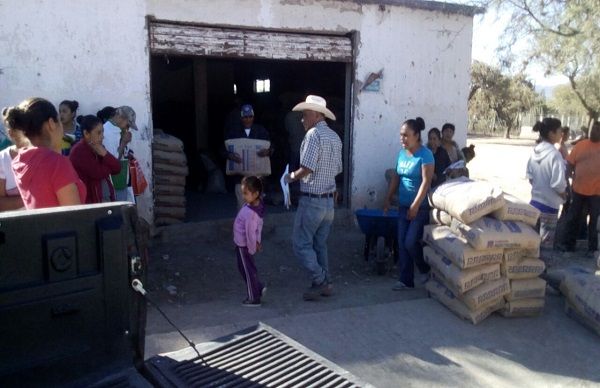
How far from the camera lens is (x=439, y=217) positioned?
564 centimetres

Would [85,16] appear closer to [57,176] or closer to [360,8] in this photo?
[360,8]

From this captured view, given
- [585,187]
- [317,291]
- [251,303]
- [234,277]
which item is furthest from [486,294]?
[585,187]

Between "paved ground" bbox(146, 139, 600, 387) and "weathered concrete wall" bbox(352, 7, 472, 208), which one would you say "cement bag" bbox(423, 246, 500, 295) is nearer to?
"paved ground" bbox(146, 139, 600, 387)

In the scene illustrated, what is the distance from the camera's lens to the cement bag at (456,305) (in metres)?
5.12

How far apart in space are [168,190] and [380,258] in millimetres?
2907

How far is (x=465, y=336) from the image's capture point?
4898 millimetres

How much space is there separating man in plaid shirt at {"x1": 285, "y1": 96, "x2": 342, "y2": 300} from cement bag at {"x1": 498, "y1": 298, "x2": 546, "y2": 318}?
178 cm

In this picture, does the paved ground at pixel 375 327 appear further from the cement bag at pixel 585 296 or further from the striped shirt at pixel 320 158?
the striped shirt at pixel 320 158

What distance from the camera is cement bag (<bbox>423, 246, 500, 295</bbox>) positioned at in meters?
5.04

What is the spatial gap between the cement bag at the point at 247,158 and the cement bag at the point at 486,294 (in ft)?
10.2

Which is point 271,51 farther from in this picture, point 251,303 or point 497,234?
point 497,234

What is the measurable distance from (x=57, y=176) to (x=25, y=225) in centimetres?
97

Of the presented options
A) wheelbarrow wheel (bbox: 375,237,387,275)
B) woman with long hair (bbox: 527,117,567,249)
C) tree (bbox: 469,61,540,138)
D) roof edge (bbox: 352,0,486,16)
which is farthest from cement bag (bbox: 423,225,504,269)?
tree (bbox: 469,61,540,138)

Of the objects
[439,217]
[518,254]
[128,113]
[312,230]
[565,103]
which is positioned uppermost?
[565,103]
